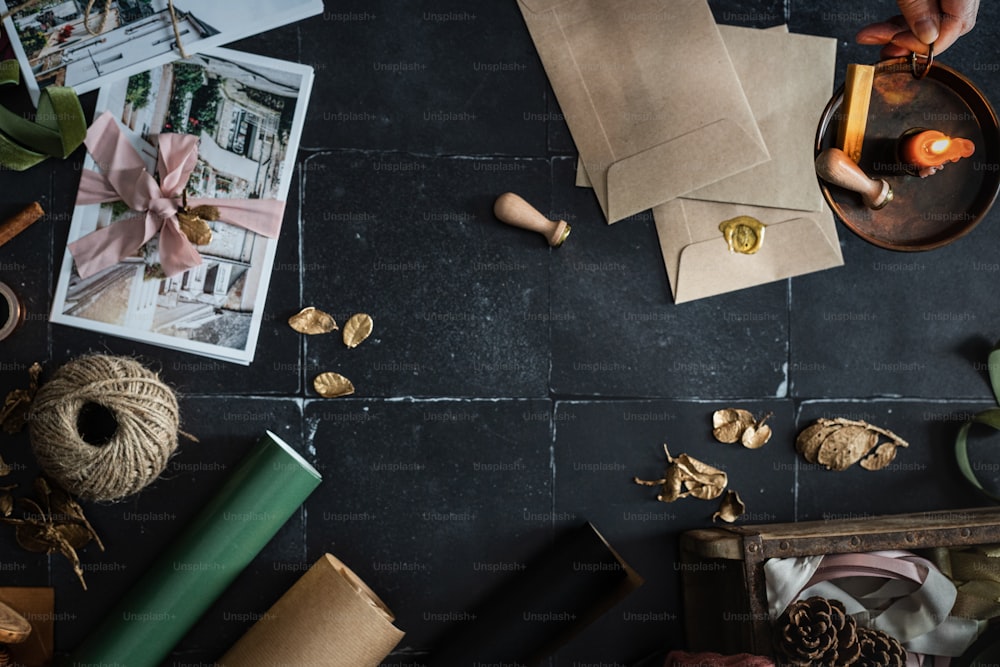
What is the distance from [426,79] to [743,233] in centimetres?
71

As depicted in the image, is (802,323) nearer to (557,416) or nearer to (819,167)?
(819,167)

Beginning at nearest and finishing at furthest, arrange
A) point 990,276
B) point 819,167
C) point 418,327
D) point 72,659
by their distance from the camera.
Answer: point 819,167 < point 72,659 < point 418,327 < point 990,276

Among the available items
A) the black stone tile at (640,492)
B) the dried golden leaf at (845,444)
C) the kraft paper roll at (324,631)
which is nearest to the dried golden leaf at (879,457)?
the dried golden leaf at (845,444)

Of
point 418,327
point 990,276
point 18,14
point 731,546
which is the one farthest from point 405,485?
point 990,276

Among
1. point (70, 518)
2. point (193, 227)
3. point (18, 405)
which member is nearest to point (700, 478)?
point (193, 227)

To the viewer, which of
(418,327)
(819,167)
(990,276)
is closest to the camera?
Answer: (819,167)

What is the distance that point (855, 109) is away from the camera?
4.08 feet

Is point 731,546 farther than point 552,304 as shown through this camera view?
No

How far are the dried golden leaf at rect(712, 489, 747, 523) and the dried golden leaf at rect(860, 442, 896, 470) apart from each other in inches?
11.2

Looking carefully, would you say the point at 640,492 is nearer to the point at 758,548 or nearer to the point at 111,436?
the point at 758,548

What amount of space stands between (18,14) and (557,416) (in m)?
1.31

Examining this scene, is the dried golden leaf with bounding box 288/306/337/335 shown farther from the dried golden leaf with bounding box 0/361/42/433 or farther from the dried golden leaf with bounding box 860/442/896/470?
the dried golden leaf with bounding box 860/442/896/470

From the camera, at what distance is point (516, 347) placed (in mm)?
1500

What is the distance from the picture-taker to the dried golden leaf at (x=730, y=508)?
153cm
